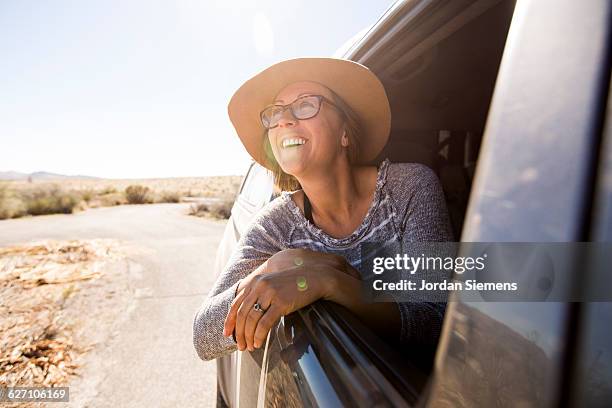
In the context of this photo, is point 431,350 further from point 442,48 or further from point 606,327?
point 442,48

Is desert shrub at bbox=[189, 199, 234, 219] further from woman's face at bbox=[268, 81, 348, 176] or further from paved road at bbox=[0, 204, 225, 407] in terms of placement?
woman's face at bbox=[268, 81, 348, 176]

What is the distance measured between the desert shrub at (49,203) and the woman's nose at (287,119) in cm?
1985

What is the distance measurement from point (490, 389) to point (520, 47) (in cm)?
44

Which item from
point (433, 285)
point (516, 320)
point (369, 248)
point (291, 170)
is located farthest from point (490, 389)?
point (291, 170)

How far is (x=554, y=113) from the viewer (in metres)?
0.44

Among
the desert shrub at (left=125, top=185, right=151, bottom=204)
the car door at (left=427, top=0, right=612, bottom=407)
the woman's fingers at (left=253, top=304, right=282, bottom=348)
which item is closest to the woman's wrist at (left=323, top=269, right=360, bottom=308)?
the woman's fingers at (left=253, top=304, right=282, bottom=348)

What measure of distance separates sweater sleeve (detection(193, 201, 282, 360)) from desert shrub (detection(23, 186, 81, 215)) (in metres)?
19.9

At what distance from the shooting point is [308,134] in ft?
6.16

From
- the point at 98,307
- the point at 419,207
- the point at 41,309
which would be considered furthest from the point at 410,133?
the point at 41,309

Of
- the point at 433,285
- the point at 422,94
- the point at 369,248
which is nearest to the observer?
the point at 433,285

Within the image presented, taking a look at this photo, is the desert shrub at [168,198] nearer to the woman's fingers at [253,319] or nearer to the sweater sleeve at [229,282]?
the sweater sleeve at [229,282]

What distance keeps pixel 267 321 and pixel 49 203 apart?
20.9 meters

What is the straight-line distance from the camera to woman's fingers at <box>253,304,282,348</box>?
1049 mm

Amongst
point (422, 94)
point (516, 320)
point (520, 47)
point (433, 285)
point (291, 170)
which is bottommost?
point (433, 285)
